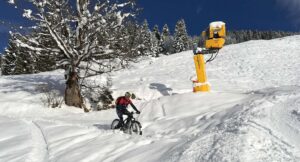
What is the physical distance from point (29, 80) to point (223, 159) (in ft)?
74.4

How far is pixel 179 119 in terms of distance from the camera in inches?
585

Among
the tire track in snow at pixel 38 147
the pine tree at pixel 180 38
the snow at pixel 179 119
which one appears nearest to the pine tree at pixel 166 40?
the pine tree at pixel 180 38

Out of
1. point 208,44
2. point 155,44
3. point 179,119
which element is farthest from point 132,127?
point 155,44

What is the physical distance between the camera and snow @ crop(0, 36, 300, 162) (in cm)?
803

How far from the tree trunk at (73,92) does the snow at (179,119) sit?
0.48 meters

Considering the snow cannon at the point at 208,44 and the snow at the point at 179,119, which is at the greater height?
the snow cannon at the point at 208,44

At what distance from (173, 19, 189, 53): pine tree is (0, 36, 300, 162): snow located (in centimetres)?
4294

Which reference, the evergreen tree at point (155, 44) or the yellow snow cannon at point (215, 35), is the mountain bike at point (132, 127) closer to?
the yellow snow cannon at point (215, 35)

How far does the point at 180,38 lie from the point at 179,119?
6434 centimetres

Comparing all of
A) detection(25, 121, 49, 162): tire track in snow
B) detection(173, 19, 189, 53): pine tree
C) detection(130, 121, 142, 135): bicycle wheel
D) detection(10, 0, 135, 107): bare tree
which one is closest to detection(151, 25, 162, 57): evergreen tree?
detection(173, 19, 189, 53): pine tree

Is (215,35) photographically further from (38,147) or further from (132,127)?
(38,147)

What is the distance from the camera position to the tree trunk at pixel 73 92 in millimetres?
20859

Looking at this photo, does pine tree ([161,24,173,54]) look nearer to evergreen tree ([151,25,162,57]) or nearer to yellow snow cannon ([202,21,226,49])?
evergreen tree ([151,25,162,57])

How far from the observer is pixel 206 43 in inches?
724
